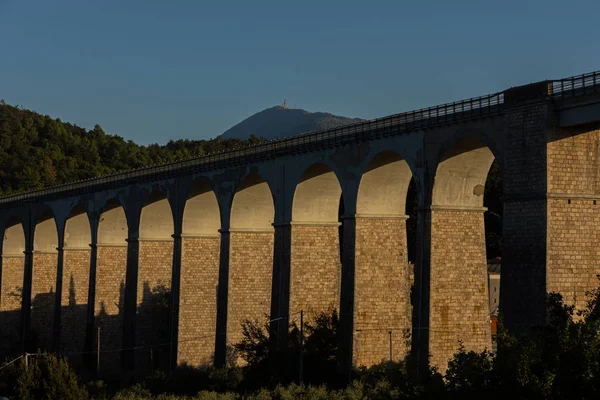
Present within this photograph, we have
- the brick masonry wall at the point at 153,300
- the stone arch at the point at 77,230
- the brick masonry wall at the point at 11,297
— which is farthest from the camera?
the brick masonry wall at the point at 11,297

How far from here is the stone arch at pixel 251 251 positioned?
4456cm

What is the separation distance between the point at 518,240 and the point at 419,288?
14.8 feet

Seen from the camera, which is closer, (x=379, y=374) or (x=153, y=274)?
(x=379, y=374)

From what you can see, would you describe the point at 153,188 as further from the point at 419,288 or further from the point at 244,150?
the point at 419,288

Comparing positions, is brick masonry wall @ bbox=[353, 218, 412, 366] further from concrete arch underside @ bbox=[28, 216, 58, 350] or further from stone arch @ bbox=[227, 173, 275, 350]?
concrete arch underside @ bbox=[28, 216, 58, 350]

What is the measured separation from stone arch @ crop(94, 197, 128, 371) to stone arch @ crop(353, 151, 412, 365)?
2133 cm

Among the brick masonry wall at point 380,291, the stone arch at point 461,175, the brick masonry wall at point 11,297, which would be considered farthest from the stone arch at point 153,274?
the stone arch at point 461,175

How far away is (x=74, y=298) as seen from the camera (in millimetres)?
59562

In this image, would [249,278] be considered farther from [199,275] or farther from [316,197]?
[316,197]

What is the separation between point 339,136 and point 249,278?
945cm

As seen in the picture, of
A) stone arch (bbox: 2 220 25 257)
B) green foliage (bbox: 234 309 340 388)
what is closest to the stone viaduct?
green foliage (bbox: 234 309 340 388)

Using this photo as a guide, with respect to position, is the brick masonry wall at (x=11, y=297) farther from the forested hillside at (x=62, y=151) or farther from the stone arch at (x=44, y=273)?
the forested hillside at (x=62, y=151)

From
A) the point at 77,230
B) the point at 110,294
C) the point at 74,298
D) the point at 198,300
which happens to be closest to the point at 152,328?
the point at 110,294

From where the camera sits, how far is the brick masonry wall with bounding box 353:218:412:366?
36.1 m
